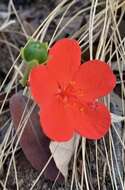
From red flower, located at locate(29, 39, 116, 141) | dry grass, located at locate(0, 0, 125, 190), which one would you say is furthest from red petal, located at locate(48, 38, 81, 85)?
dry grass, located at locate(0, 0, 125, 190)

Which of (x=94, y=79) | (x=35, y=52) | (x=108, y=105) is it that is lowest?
(x=108, y=105)

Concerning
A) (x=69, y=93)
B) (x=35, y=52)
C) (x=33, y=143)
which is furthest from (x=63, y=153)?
(x=35, y=52)

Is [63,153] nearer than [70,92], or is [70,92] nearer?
[70,92]

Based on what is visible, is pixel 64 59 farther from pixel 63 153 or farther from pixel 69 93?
pixel 63 153

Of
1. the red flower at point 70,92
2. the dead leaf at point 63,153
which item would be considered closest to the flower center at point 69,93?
the red flower at point 70,92

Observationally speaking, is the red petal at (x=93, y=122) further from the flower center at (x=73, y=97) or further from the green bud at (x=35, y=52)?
the green bud at (x=35, y=52)

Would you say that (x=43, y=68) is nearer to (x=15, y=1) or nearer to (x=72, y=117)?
(x=72, y=117)
